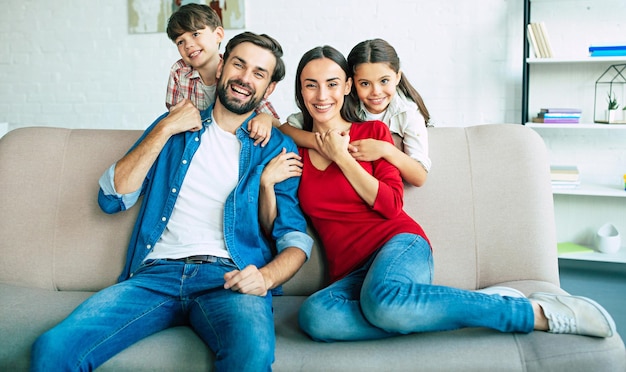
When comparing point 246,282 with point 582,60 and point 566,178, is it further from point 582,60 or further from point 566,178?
point 582,60

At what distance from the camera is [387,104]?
2193 millimetres

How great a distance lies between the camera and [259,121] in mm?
2002

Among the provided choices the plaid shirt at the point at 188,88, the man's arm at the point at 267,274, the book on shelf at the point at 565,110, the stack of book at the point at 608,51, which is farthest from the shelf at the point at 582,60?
the man's arm at the point at 267,274

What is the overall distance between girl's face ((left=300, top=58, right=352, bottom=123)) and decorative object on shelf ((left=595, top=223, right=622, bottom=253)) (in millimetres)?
2447

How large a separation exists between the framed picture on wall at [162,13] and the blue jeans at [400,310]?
3.06 meters

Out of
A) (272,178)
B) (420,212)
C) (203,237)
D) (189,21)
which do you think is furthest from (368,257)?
(189,21)

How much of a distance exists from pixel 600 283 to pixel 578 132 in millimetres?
1074

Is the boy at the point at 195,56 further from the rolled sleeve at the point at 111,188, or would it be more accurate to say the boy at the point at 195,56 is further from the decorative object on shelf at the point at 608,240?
the decorative object on shelf at the point at 608,240

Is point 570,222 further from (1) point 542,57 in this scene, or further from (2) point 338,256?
(2) point 338,256

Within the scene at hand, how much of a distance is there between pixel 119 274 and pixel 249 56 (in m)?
0.86

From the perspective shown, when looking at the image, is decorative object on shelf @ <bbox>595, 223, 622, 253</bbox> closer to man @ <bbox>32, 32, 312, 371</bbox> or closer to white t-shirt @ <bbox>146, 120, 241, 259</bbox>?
man @ <bbox>32, 32, 312, 371</bbox>

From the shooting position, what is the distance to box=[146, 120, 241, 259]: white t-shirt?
1.85 metres

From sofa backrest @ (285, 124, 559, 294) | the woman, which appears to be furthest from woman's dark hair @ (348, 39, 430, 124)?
sofa backrest @ (285, 124, 559, 294)

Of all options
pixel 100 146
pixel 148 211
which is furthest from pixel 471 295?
pixel 100 146
